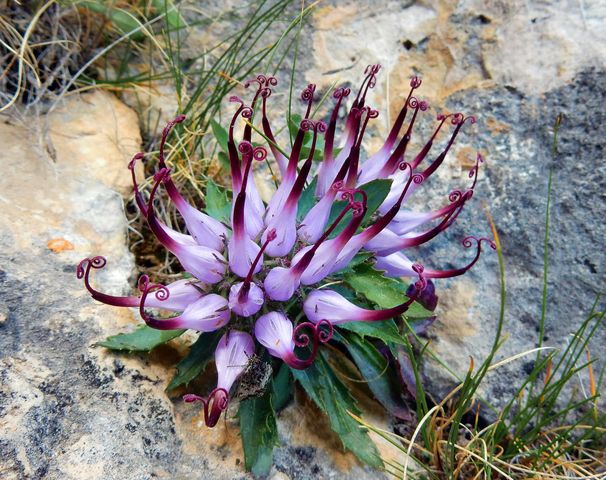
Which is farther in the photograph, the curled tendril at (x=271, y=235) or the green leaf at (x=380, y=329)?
the green leaf at (x=380, y=329)

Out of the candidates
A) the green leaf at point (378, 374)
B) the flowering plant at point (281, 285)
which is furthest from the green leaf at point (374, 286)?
the green leaf at point (378, 374)

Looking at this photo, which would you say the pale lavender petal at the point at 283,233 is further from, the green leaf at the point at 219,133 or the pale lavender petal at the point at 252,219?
the green leaf at the point at 219,133

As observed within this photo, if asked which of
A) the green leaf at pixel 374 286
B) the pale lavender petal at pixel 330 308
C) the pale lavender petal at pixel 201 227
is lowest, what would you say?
the pale lavender petal at pixel 201 227

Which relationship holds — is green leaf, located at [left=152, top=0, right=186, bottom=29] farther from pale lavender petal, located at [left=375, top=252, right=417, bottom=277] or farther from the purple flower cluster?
pale lavender petal, located at [left=375, top=252, right=417, bottom=277]

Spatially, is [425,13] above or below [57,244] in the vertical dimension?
above

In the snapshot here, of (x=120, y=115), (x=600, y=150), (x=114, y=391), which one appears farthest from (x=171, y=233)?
(x=600, y=150)

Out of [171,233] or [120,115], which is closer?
[171,233]

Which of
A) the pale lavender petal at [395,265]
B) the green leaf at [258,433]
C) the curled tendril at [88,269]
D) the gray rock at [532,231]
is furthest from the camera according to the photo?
the gray rock at [532,231]

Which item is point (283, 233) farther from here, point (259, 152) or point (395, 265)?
point (395, 265)

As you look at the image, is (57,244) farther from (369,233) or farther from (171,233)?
(369,233)
